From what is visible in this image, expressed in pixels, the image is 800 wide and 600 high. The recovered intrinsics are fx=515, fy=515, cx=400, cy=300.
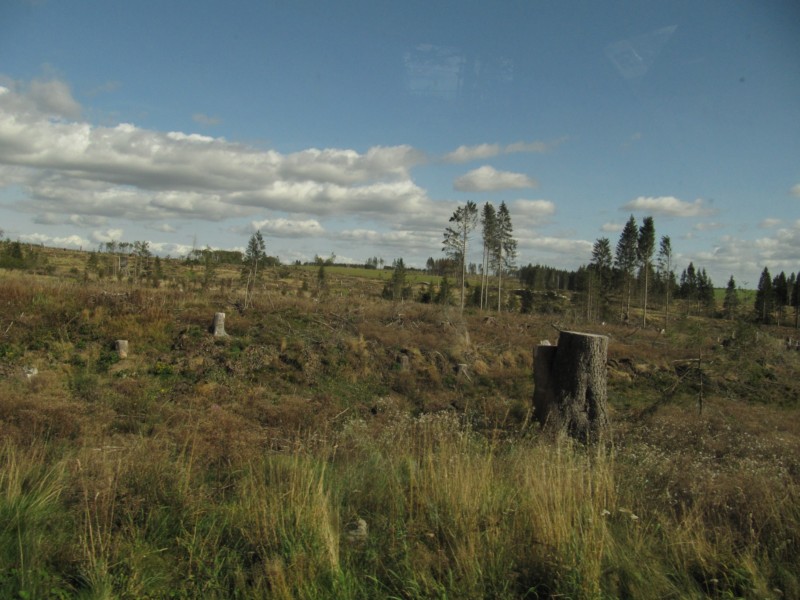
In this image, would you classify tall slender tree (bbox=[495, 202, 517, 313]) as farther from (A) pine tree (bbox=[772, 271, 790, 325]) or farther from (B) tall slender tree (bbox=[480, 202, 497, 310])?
(A) pine tree (bbox=[772, 271, 790, 325])

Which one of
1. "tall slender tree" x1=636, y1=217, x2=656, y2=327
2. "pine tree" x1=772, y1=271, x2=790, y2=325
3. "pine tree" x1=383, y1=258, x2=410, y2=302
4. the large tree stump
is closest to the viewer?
the large tree stump

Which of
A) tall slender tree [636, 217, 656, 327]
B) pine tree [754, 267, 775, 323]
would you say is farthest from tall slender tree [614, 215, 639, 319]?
pine tree [754, 267, 775, 323]

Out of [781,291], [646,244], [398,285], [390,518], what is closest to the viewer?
[390,518]

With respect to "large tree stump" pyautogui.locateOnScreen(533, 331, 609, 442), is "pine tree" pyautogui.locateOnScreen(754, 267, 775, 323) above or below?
above

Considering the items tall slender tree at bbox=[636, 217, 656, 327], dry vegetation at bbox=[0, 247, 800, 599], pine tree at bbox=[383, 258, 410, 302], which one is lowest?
dry vegetation at bbox=[0, 247, 800, 599]

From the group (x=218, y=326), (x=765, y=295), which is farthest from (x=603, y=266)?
(x=218, y=326)

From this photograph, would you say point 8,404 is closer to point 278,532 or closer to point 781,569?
point 278,532

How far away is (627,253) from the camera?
53.8 meters

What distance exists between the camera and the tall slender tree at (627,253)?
176 feet

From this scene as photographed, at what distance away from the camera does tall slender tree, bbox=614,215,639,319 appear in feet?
176

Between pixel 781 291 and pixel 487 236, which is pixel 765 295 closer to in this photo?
pixel 781 291

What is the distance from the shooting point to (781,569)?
9.72ft

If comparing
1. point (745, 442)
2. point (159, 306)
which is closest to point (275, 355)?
point (159, 306)

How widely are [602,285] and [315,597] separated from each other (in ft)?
183
